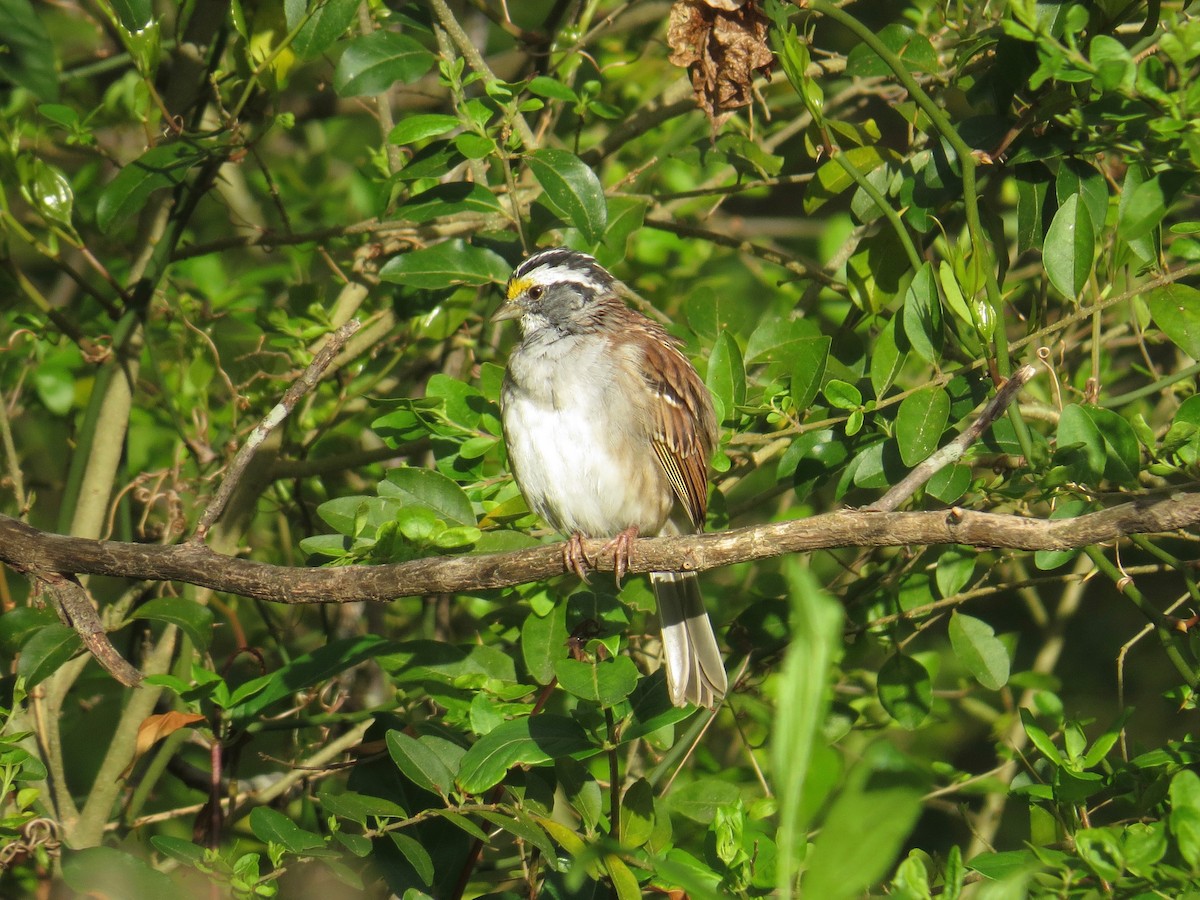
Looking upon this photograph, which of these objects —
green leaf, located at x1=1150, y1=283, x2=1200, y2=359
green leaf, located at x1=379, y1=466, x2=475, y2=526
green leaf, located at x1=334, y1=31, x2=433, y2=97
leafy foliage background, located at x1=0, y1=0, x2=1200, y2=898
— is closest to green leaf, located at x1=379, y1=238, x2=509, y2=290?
leafy foliage background, located at x1=0, y1=0, x2=1200, y2=898

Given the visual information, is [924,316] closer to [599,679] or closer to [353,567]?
[599,679]

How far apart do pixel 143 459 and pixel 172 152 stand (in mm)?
1578

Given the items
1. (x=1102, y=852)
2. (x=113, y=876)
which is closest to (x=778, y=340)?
(x=1102, y=852)

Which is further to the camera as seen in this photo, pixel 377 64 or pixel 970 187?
pixel 377 64

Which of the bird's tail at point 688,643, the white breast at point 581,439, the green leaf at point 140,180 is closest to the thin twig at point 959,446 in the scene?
the bird's tail at point 688,643

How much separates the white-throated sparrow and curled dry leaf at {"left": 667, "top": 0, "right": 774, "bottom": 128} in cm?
75

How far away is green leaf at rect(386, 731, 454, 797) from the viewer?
2639 mm

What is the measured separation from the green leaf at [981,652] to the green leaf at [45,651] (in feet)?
7.51

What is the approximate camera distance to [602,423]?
396 cm

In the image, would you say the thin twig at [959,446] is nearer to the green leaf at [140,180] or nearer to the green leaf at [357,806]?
the green leaf at [357,806]

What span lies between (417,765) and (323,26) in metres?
1.98

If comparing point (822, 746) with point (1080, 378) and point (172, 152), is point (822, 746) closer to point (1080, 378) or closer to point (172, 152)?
point (172, 152)

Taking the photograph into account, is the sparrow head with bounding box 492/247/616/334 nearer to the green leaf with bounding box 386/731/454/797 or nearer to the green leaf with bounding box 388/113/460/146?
the green leaf with bounding box 388/113/460/146

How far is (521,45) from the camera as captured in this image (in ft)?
13.5
